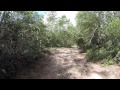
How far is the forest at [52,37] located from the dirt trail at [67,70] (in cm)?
32

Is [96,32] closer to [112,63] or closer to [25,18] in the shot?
[112,63]

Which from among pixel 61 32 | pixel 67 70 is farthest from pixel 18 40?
pixel 61 32

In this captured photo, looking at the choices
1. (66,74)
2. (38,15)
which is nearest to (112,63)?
(66,74)

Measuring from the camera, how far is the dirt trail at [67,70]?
6.63 meters

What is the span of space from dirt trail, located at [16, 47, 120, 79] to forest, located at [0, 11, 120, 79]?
323 mm

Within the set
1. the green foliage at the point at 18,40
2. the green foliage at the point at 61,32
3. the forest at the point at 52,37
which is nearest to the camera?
the green foliage at the point at 18,40

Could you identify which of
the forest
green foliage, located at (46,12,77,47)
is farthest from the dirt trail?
green foliage, located at (46,12,77,47)

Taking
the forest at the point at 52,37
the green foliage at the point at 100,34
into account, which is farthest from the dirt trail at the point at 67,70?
the green foliage at the point at 100,34

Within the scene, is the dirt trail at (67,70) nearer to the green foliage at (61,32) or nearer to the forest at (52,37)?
the forest at (52,37)

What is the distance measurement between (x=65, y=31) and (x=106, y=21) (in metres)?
3.19

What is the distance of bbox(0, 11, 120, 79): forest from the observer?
21.0ft

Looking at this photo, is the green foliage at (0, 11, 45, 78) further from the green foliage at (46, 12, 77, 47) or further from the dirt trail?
the green foliage at (46, 12, 77, 47)

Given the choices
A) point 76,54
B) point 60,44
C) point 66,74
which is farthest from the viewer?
point 60,44
